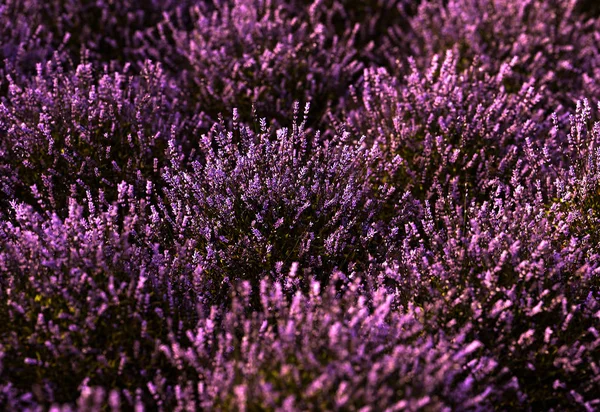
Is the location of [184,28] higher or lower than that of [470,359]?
higher

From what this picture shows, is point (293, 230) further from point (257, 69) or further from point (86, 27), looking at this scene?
point (86, 27)

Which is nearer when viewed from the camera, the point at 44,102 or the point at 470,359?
the point at 470,359

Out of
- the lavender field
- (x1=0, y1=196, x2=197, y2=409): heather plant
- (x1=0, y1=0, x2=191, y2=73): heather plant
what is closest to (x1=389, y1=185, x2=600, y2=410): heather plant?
the lavender field

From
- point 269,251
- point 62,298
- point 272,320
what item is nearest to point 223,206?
point 269,251

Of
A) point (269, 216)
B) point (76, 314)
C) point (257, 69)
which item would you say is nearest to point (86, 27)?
point (257, 69)

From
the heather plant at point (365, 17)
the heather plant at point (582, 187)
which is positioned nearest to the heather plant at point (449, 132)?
the heather plant at point (582, 187)

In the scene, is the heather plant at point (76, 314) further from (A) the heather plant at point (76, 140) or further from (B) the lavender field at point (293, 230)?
(A) the heather plant at point (76, 140)

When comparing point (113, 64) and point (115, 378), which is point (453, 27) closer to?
point (113, 64)
